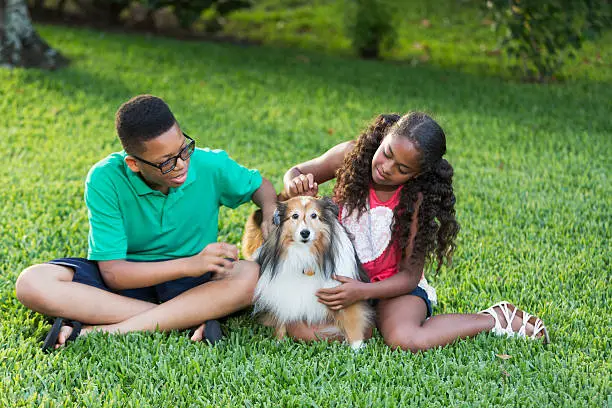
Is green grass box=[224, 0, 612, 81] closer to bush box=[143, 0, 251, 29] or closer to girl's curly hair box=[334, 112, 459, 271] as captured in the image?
bush box=[143, 0, 251, 29]

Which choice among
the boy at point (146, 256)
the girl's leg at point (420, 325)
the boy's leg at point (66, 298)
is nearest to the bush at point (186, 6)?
the boy at point (146, 256)

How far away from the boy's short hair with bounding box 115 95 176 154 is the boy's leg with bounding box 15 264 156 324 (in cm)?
73

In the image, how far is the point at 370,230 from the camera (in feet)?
11.8

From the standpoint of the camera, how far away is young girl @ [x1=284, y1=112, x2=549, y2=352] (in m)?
3.31

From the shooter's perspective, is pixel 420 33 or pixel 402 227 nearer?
pixel 402 227

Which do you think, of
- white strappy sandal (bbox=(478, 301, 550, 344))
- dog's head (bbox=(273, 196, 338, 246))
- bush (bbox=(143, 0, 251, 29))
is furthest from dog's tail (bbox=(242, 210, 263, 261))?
bush (bbox=(143, 0, 251, 29))

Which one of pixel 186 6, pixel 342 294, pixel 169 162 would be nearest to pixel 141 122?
pixel 169 162

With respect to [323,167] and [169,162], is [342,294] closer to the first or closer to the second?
[323,167]

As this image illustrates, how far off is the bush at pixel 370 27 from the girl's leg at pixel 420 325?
7.23 meters

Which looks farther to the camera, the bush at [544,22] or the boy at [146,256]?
the bush at [544,22]

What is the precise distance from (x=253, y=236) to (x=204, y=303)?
55cm

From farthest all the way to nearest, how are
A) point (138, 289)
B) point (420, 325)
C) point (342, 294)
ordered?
point (138, 289)
point (420, 325)
point (342, 294)

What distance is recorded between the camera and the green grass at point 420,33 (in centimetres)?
998

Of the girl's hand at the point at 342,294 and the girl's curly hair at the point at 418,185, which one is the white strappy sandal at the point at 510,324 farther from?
the girl's hand at the point at 342,294
